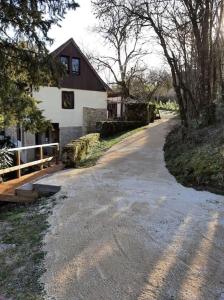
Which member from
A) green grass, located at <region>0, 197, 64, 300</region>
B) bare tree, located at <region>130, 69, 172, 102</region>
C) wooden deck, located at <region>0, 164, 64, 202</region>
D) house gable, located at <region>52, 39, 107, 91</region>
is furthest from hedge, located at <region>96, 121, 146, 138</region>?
bare tree, located at <region>130, 69, 172, 102</region>

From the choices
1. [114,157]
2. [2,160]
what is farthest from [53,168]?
[114,157]

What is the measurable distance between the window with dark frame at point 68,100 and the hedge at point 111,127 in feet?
7.80

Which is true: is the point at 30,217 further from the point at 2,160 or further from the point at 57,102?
the point at 57,102

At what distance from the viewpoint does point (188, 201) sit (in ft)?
25.3

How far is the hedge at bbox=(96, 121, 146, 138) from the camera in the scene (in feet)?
80.1

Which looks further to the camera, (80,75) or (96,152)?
(80,75)

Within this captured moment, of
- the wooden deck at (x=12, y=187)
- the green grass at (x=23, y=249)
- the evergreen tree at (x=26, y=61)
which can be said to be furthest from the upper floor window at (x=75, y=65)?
the green grass at (x=23, y=249)

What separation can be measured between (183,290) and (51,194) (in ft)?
18.2

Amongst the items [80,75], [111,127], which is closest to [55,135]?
[111,127]

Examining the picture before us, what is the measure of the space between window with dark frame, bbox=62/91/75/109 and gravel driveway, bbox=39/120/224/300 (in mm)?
15919

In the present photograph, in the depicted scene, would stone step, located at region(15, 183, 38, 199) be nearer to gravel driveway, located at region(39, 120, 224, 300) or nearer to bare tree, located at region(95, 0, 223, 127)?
gravel driveway, located at region(39, 120, 224, 300)

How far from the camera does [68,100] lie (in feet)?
83.9

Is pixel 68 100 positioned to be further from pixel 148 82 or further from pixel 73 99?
pixel 148 82

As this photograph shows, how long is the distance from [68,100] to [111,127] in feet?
11.7
